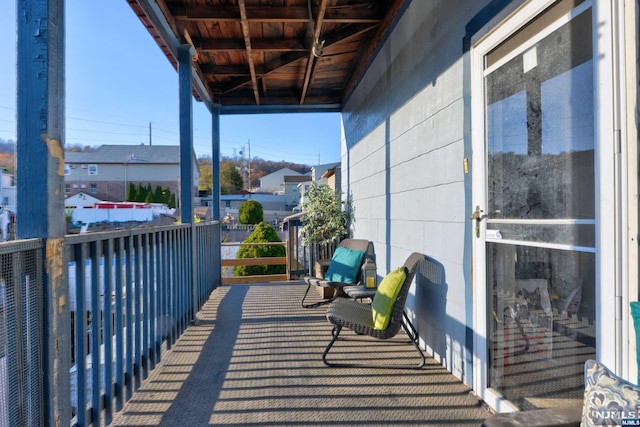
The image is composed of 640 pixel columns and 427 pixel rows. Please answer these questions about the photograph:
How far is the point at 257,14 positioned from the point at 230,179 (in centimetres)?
3923

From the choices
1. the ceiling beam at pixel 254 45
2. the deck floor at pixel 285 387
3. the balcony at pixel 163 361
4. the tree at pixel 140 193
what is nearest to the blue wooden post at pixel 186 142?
the balcony at pixel 163 361

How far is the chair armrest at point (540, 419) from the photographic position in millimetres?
1168

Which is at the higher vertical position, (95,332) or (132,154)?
(132,154)

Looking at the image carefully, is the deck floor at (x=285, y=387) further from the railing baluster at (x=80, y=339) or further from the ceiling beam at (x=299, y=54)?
the ceiling beam at (x=299, y=54)

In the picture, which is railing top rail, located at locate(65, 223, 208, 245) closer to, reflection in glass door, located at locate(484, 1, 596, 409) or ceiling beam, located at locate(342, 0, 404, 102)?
reflection in glass door, located at locate(484, 1, 596, 409)

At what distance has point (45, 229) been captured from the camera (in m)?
1.52

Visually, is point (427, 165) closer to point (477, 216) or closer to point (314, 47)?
point (477, 216)

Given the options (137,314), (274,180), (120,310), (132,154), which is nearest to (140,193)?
(132,154)

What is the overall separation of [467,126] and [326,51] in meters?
2.82

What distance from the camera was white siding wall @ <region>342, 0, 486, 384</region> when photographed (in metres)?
2.55

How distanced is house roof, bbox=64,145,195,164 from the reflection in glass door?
2736cm

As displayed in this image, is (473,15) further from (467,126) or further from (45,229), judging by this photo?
(45,229)

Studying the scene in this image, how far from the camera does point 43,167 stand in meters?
1.54

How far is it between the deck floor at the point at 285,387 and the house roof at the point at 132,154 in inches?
1022
